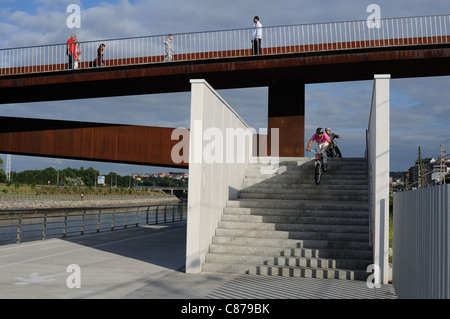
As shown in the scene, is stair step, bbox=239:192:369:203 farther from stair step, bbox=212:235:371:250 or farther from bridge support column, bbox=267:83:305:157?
bridge support column, bbox=267:83:305:157

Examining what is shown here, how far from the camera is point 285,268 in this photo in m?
8.84

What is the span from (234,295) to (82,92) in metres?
14.8

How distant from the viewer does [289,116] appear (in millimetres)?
18406

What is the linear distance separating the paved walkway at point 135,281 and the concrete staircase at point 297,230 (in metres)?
0.55

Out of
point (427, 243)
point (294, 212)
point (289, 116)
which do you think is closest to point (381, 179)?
point (294, 212)

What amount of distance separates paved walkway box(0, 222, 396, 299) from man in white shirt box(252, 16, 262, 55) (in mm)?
8556

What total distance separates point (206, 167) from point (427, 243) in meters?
Answer: 5.87

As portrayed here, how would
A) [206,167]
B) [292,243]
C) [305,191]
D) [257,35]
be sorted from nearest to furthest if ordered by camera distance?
[206,167] → [292,243] → [305,191] → [257,35]

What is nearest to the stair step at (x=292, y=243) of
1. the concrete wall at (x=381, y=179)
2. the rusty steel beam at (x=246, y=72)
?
the concrete wall at (x=381, y=179)

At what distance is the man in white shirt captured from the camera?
16.9m

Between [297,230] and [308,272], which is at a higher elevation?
[297,230]

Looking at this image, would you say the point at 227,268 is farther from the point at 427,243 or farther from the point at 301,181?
the point at 427,243
